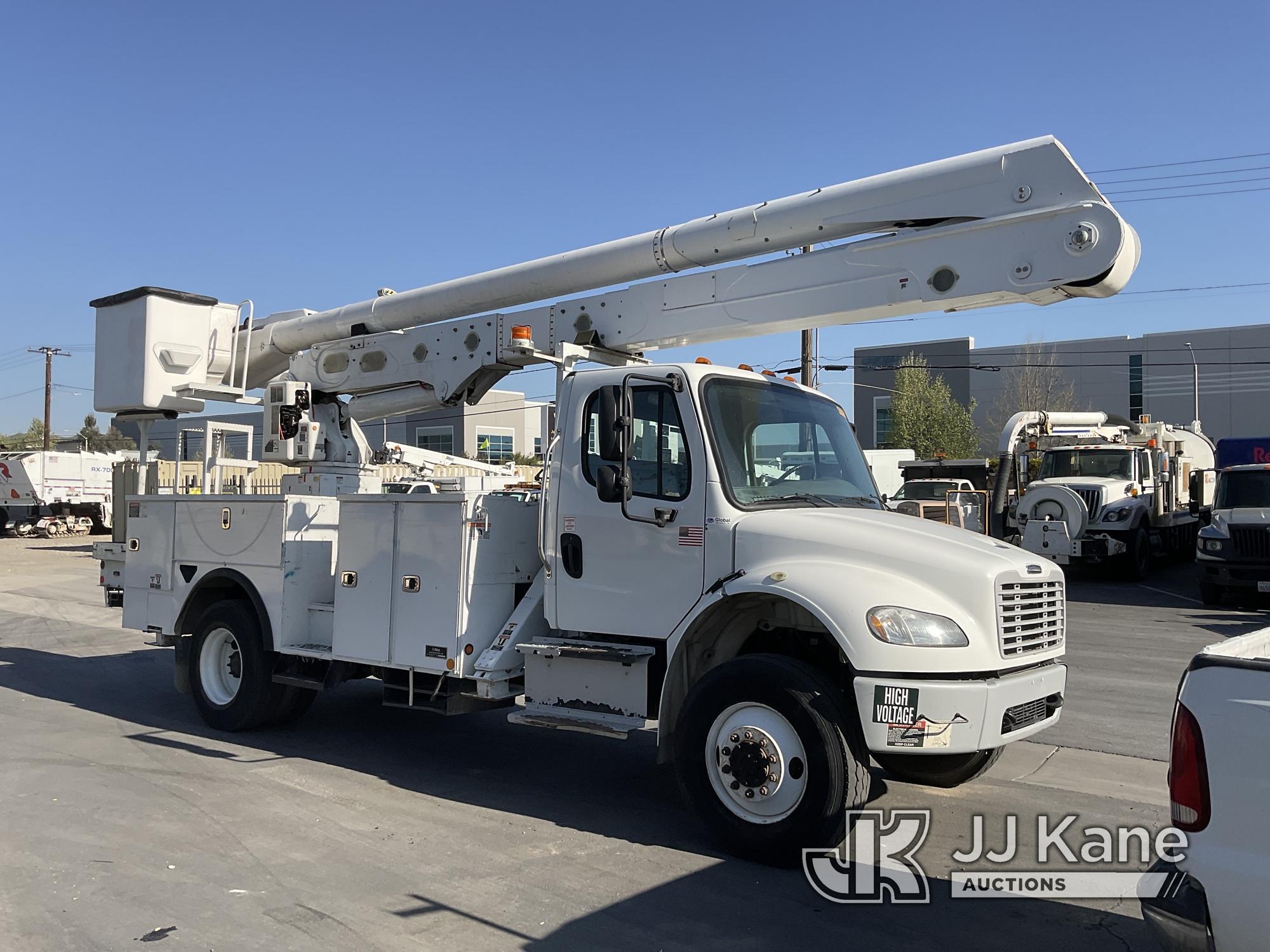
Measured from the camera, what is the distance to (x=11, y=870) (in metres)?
5.05

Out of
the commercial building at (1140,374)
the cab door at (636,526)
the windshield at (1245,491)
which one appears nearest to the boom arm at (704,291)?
the cab door at (636,526)

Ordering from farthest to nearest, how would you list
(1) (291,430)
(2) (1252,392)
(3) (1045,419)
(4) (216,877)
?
(2) (1252,392) < (3) (1045,419) < (1) (291,430) < (4) (216,877)

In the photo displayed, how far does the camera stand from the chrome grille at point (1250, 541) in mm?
15523

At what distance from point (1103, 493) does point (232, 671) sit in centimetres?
1714

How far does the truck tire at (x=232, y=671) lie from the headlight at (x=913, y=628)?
16.7 feet

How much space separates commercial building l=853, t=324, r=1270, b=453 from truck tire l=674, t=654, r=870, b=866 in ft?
143

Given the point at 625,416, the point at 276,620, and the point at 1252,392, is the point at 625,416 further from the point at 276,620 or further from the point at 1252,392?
the point at 1252,392

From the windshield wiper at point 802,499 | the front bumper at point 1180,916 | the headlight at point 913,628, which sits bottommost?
the front bumper at point 1180,916

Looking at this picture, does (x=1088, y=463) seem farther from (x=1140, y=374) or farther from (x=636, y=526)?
(x=1140, y=374)

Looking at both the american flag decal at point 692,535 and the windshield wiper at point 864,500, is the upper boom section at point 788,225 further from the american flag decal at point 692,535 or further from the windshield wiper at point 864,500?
the american flag decal at point 692,535

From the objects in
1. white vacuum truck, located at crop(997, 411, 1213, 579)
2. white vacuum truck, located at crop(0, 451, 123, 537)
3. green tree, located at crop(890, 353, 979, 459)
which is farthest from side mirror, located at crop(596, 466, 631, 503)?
green tree, located at crop(890, 353, 979, 459)

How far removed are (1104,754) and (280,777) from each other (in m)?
5.89

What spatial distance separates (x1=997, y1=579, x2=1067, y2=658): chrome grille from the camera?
5.00m

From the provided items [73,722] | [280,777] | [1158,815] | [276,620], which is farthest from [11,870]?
[1158,815]
